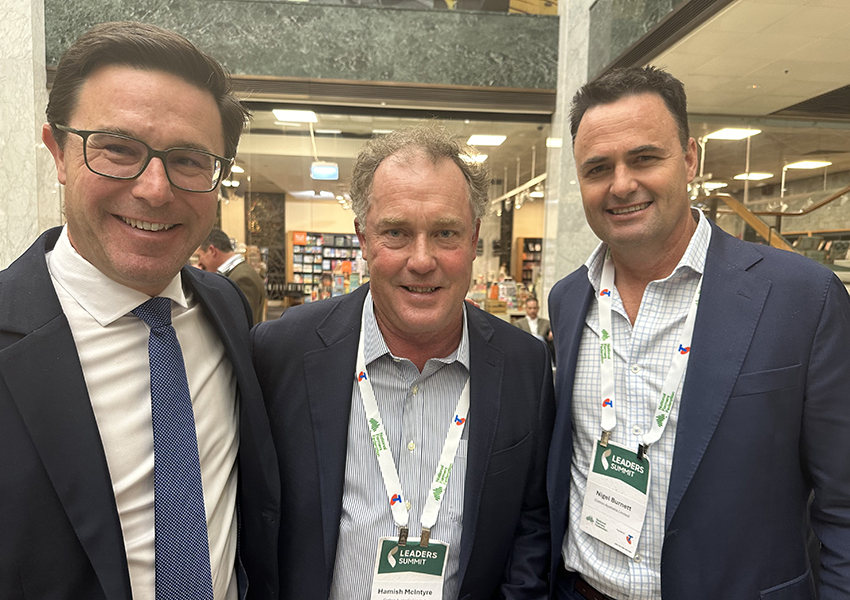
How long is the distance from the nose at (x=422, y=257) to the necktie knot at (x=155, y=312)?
616 millimetres

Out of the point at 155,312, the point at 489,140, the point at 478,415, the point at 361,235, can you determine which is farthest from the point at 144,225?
the point at 489,140

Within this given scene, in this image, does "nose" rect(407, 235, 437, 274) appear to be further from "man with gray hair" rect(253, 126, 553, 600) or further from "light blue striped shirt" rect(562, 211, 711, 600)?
"light blue striped shirt" rect(562, 211, 711, 600)

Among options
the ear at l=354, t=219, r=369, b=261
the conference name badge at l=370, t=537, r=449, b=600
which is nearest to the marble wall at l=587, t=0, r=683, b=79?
the ear at l=354, t=219, r=369, b=261

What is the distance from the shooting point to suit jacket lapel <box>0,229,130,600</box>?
0.93 metres

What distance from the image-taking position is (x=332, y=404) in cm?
143

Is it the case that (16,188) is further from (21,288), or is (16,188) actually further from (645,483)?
(645,483)

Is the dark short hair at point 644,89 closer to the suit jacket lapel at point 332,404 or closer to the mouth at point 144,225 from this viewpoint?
the suit jacket lapel at point 332,404

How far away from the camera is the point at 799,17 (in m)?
4.02

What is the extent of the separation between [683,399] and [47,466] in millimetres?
1470

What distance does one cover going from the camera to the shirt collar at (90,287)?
42.8 inches

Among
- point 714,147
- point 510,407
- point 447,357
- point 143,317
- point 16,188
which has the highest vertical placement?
Answer: point 714,147

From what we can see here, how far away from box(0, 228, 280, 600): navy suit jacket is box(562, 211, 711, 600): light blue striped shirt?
123 cm

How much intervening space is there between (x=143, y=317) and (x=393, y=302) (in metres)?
0.63

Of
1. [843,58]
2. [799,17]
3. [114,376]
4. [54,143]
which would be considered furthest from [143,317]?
[843,58]
